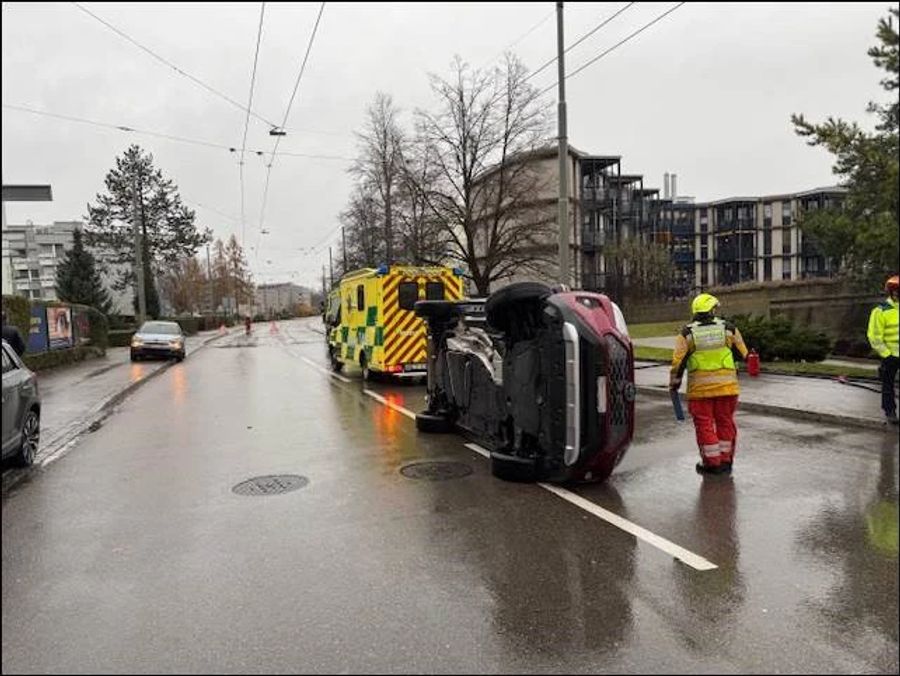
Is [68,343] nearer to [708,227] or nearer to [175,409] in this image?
[175,409]

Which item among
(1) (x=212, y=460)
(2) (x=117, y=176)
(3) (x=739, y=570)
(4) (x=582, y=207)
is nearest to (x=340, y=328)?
(1) (x=212, y=460)

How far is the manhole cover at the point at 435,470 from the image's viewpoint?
6.75 m

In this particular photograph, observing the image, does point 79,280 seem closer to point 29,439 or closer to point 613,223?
point 613,223

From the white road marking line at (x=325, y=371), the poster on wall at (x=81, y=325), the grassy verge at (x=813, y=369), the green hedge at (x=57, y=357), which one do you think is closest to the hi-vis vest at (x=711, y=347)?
the grassy verge at (x=813, y=369)

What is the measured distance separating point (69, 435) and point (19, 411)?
266 centimetres

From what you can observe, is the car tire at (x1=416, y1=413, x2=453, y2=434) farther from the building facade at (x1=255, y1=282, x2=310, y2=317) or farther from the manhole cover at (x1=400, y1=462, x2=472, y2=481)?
the building facade at (x1=255, y1=282, x2=310, y2=317)

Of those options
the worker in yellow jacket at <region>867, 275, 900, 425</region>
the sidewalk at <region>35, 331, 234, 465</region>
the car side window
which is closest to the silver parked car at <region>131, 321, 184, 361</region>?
the sidewalk at <region>35, 331, 234, 465</region>

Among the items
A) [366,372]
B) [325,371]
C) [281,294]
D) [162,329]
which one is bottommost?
[325,371]

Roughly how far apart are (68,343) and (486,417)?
829 inches

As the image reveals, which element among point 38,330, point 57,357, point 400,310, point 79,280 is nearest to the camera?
point 400,310

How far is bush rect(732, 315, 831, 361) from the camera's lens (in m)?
14.0

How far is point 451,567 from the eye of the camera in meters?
4.38

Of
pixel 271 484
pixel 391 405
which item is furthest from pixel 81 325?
pixel 271 484

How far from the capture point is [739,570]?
4199mm
